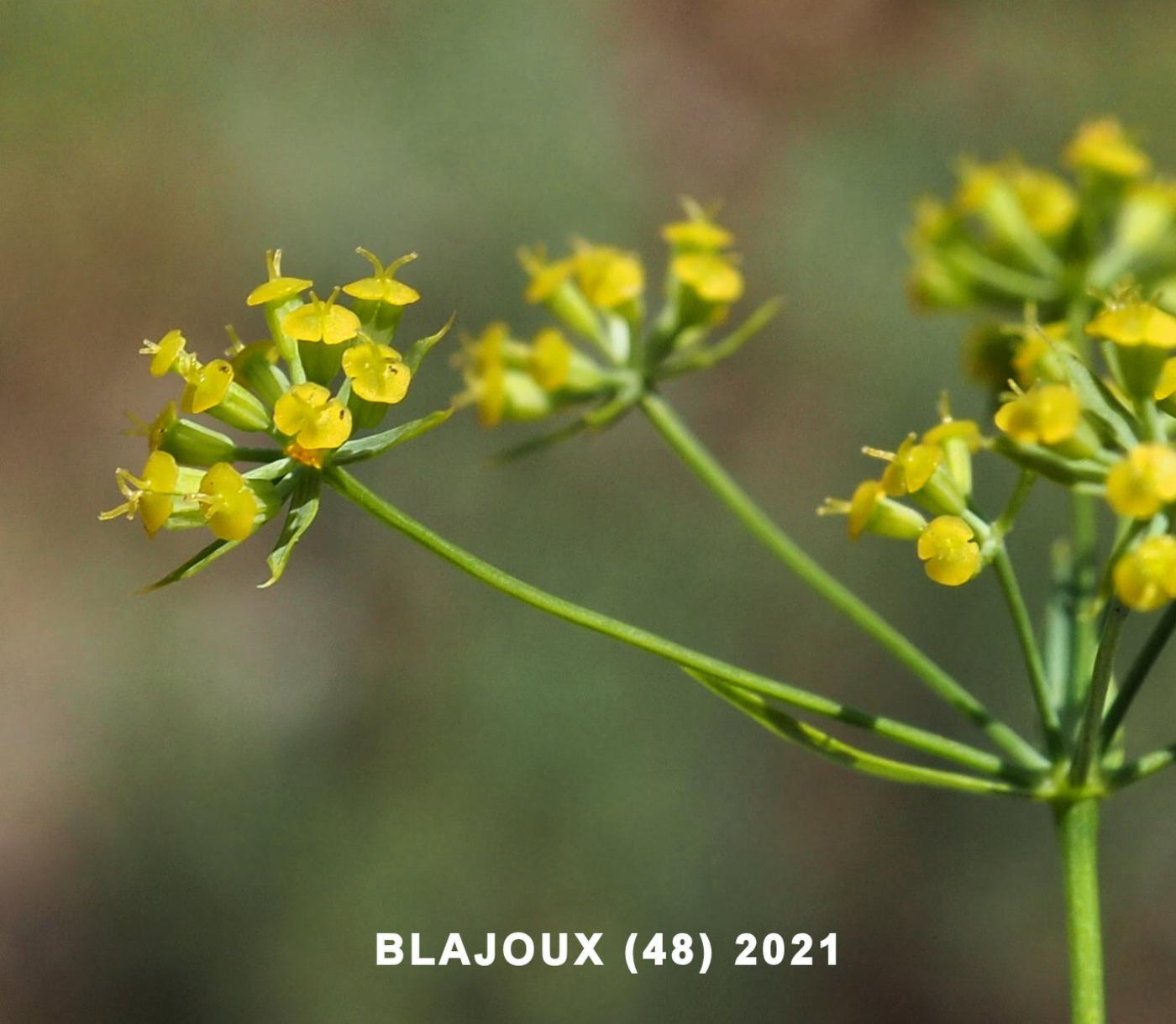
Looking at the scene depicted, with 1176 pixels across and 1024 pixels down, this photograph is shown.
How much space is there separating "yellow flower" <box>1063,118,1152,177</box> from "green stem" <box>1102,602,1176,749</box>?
189cm

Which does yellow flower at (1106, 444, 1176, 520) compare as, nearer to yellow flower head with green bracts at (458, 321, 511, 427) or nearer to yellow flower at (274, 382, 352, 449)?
yellow flower head with green bracts at (458, 321, 511, 427)

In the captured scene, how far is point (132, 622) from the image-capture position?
28.3ft

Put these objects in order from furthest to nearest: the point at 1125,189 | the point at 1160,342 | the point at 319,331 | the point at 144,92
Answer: the point at 144,92
the point at 1125,189
the point at 319,331
the point at 1160,342

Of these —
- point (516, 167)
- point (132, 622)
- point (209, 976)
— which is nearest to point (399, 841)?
point (209, 976)

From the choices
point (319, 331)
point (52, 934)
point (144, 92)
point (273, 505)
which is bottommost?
point (273, 505)

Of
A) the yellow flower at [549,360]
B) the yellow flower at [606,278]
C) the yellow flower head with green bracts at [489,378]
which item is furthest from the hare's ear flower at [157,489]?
the yellow flower at [606,278]

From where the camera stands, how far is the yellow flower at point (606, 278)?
123 inches

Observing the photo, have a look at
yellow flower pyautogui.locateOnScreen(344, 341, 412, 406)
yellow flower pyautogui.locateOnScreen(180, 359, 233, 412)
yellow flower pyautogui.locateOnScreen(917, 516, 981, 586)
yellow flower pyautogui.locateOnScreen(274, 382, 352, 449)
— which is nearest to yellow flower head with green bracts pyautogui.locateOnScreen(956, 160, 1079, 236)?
yellow flower pyautogui.locateOnScreen(917, 516, 981, 586)

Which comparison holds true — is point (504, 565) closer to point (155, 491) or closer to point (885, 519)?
point (155, 491)

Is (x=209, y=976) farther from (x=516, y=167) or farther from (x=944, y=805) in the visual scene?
(x=516, y=167)

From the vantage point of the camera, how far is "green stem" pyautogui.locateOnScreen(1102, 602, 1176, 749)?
238cm

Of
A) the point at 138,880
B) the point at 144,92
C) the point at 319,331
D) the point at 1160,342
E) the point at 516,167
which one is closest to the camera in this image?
the point at 1160,342

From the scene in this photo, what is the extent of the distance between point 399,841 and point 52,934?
8.62 feet

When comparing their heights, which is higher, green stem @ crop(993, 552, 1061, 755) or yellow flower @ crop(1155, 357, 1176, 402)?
yellow flower @ crop(1155, 357, 1176, 402)
